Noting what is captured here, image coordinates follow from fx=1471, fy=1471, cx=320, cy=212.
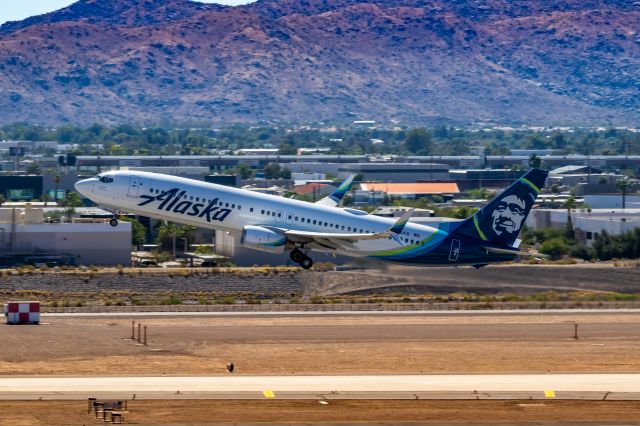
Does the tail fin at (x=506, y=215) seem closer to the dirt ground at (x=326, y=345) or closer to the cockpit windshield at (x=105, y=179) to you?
the dirt ground at (x=326, y=345)

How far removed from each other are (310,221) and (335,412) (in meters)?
37.3

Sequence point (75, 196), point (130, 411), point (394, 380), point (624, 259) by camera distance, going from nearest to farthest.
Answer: point (130, 411) < point (394, 380) < point (624, 259) < point (75, 196)

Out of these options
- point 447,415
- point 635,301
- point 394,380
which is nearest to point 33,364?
point 394,380

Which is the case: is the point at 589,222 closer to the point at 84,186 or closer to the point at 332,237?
the point at 332,237

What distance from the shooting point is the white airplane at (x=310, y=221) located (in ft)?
285

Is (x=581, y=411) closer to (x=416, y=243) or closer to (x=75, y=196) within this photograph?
(x=416, y=243)

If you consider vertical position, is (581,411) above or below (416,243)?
below

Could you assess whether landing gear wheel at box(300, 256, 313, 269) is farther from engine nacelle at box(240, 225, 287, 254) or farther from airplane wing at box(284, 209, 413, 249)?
engine nacelle at box(240, 225, 287, 254)

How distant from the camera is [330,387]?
58.2 m

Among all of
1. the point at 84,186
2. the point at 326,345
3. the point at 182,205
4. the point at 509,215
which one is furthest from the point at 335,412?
the point at 509,215

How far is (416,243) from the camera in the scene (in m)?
90.2

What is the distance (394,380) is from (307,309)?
27.7 metres

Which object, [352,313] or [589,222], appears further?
[589,222]

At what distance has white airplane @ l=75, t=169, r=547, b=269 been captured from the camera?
285 ft
